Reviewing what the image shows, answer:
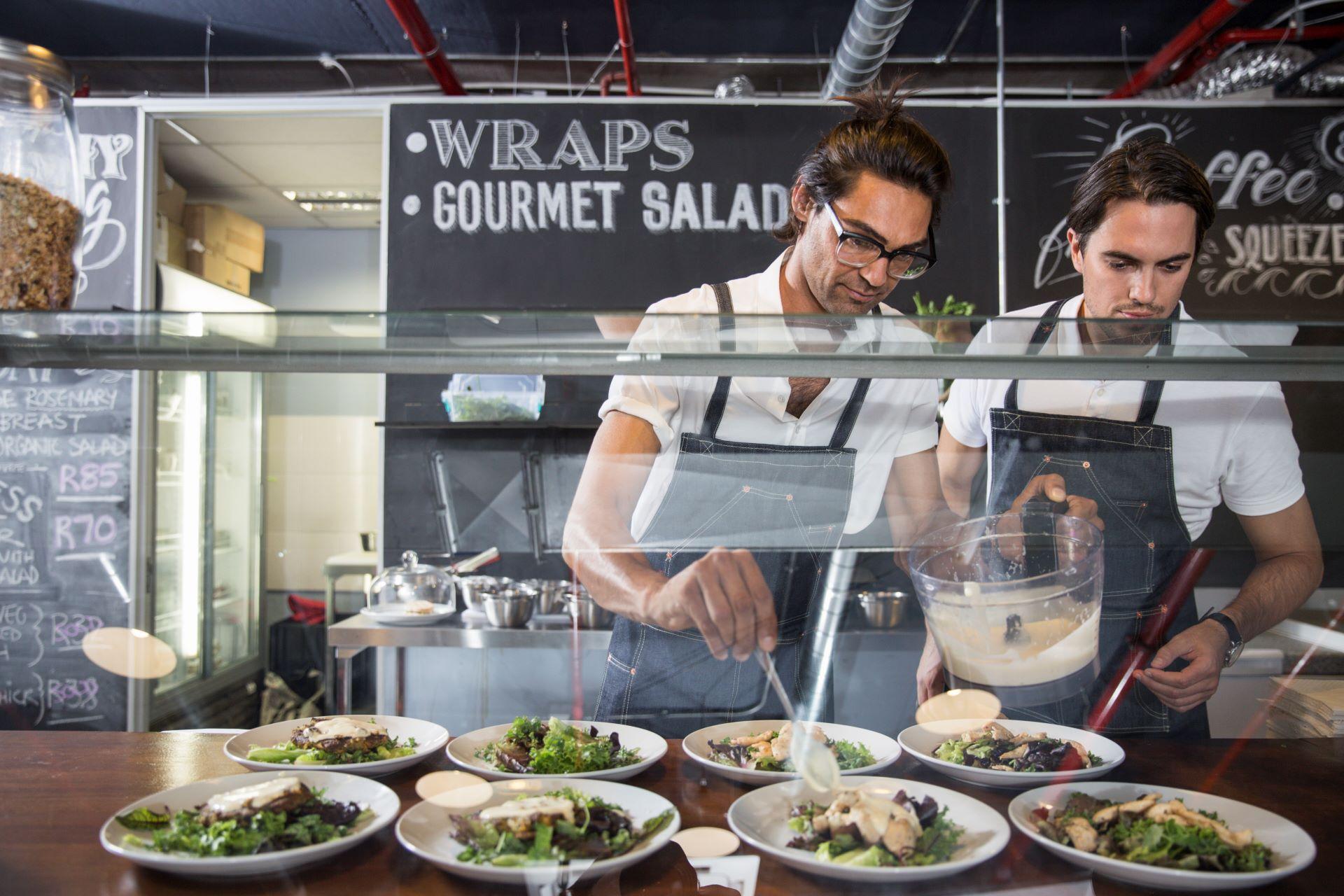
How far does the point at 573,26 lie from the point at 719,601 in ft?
12.8

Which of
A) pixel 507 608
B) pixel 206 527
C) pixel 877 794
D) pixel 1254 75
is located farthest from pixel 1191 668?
pixel 1254 75

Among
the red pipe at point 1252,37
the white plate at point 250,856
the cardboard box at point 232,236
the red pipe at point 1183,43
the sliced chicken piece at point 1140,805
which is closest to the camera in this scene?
the white plate at point 250,856

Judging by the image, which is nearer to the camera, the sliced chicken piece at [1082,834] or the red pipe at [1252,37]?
the sliced chicken piece at [1082,834]

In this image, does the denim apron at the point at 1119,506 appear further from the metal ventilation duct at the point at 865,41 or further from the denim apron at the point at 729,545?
the metal ventilation duct at the point at 865,41

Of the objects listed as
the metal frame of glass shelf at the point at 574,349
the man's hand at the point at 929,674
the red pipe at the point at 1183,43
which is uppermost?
the red pipe at the point at 1183,43

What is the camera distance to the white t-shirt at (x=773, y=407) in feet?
2.89

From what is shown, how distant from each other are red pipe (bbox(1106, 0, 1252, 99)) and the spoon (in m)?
3.75

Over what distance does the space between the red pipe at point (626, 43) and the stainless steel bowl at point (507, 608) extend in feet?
10.3

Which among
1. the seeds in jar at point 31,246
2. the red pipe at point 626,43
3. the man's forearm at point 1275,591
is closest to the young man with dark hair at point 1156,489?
the man's forearm at point 1275,591

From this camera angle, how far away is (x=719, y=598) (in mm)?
911

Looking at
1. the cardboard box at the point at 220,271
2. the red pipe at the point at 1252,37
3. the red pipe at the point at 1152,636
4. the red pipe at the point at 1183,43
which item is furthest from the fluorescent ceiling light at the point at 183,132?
the red pipe at the point at 1252,37

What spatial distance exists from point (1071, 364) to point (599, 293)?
9.37 ft

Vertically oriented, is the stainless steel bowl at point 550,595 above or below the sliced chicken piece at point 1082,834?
above

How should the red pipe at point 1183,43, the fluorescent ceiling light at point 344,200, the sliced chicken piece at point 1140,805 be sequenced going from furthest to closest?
the fluorescent ceiling light at point 344,200 < the red pipe at point 1183,43 < the sliced chicken piece at point 1140,805
